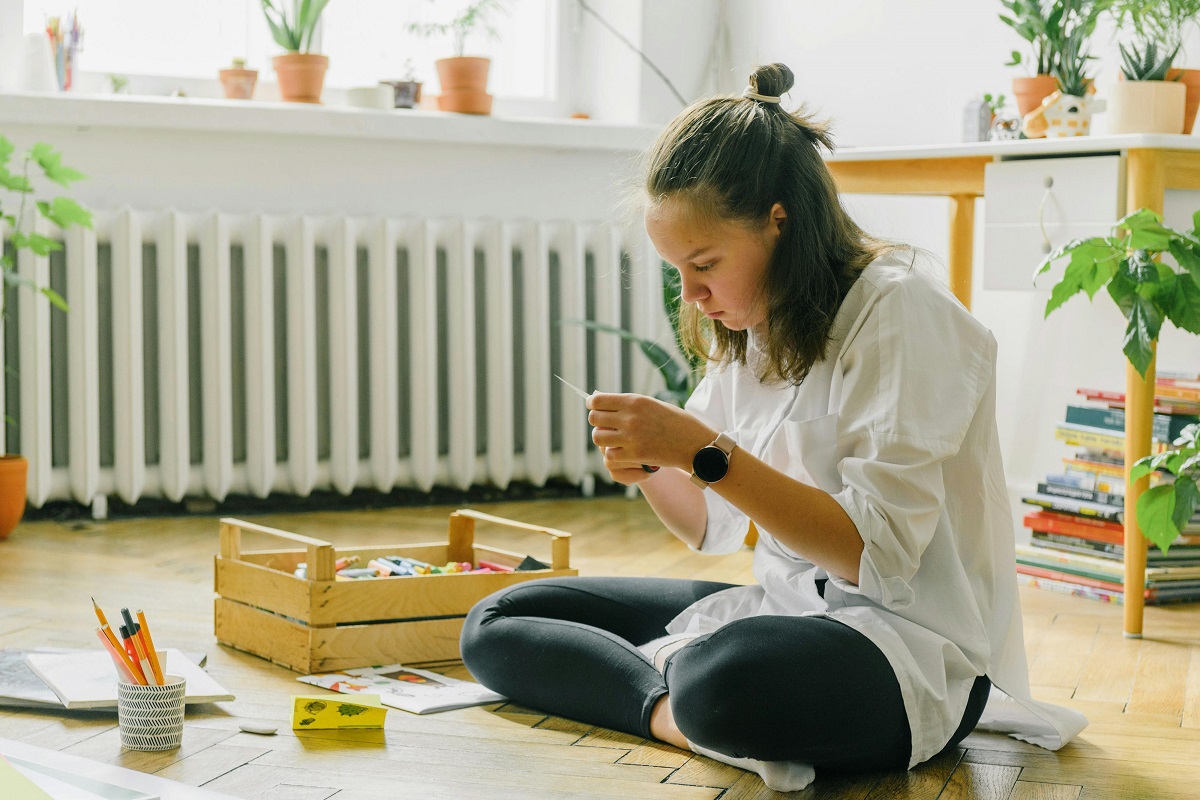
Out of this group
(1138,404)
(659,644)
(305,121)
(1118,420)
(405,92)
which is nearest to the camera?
(659,644)

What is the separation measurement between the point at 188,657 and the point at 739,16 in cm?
234

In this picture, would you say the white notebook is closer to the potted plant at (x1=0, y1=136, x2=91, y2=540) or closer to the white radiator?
the potted plant at (x1=0, y1=136, x2=91, y2=540)

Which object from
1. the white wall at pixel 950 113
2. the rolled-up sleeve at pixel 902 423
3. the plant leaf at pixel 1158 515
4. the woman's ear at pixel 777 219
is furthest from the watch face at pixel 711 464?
the white wall at pixel 950 113

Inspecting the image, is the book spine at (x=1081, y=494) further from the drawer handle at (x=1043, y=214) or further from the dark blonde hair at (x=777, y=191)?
the dark blonde hair at (x=777, y=191)

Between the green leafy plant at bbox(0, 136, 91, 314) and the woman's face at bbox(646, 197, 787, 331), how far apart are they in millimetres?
1658

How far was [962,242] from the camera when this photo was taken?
8.59ft

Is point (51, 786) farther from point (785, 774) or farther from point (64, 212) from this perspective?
point (64, 212)

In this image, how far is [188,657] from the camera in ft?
6.02

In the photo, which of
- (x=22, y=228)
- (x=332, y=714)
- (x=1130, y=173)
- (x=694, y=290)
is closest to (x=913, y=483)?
(x=694, y=290)

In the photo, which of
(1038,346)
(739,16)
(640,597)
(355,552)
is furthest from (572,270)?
(640,597)

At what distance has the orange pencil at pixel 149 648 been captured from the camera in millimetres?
1491

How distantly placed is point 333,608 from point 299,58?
1743 mm

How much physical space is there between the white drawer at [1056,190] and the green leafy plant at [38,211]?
172 cm

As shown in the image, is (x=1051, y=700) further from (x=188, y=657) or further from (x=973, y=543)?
(x=188, y=657)
